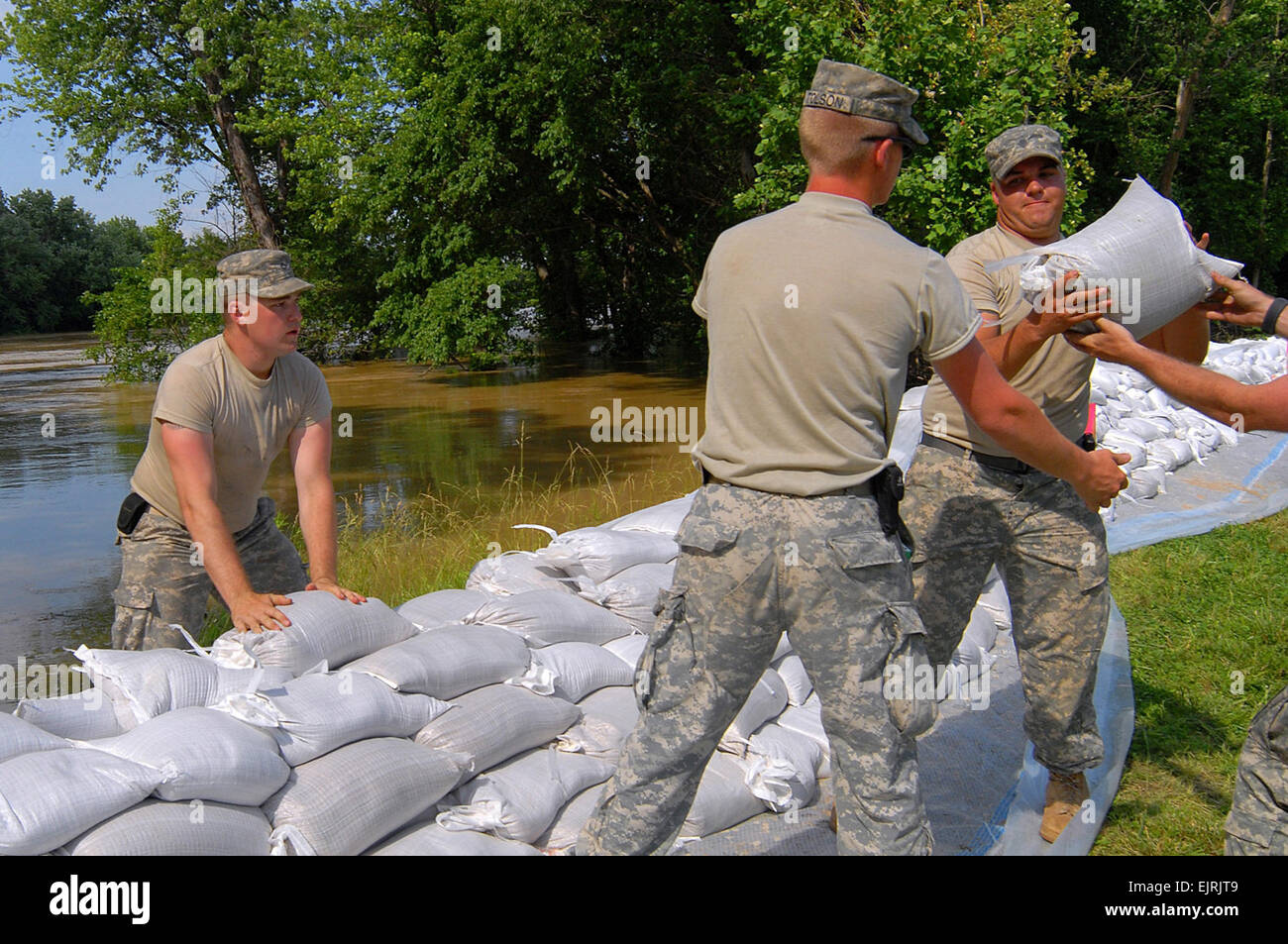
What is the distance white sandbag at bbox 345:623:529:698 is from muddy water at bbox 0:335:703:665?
3.93 metres

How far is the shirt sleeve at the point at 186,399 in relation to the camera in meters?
3.03

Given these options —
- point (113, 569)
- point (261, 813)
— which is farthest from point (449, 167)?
point (261, 813)

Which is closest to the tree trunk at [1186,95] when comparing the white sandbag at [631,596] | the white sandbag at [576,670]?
the white sandbag at [631,596]

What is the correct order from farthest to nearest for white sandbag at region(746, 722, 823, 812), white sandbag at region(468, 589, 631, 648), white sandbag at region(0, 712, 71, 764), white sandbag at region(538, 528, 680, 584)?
white sandbag at region(538, 528, 680, 584) < white sandbag at region(468, 589, 631, 648) < white sandbag at region(746, 722, 823, 812) < white sandbag at region(0, 712, 71, 764)

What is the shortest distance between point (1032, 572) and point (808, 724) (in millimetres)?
861

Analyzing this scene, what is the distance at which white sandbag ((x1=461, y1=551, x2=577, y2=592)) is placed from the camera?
12.4ft

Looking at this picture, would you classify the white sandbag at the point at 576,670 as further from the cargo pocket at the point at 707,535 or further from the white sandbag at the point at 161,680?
the cargo pocket at the point at 707,535

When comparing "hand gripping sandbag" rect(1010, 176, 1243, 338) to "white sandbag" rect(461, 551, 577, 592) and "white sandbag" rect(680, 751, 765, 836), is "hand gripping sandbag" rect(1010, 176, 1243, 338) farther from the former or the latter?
"white sandbag" rect(461, 551, 577, 592)

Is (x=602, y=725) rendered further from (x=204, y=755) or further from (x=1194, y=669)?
(x=1194, y=669)

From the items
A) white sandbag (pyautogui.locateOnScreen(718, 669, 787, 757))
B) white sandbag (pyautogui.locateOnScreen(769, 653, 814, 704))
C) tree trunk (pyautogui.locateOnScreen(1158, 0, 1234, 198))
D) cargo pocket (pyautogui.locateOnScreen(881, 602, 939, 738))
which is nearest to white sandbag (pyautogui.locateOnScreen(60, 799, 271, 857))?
white sandbag (pyautogui.locateOnScreen(718, 669, 787, 757))

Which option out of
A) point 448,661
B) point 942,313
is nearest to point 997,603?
point 448,661

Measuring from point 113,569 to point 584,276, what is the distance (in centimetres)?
1748
